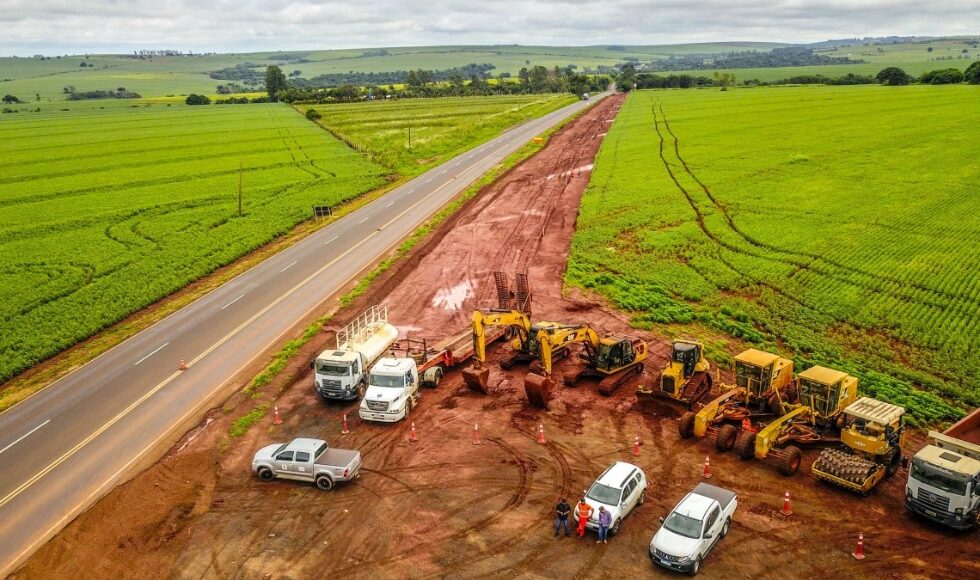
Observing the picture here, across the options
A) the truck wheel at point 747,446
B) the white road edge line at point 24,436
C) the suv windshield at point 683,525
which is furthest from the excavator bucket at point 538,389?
the white road edge line at point 24,436

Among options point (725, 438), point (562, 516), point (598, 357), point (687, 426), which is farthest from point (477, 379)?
point (725, 438)

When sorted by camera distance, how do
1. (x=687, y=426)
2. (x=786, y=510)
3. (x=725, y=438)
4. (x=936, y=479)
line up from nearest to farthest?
(x=936, y=479)
(x=786, y=510)
(x=725, y=438)
(x=687, y=426)

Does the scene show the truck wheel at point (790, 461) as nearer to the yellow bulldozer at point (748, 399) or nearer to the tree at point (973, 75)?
the yellow bulldozer at point (748, 399)

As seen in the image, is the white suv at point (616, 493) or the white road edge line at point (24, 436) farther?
the white road edge line at point (24, 436)

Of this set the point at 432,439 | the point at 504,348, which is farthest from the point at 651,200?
the point at 432,439

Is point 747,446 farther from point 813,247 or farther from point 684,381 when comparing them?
point 813,247

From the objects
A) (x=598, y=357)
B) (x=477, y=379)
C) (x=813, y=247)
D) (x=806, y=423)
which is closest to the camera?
(x=806, y=423)

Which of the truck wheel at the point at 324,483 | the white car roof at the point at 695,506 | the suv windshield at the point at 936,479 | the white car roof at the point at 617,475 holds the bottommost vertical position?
the truck wheel at the point at 324,483
